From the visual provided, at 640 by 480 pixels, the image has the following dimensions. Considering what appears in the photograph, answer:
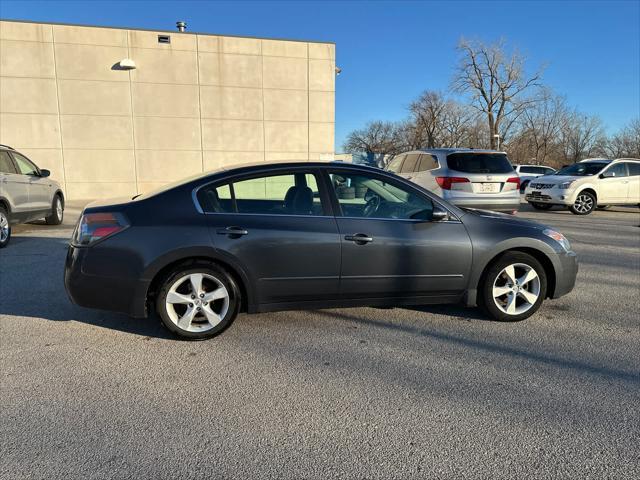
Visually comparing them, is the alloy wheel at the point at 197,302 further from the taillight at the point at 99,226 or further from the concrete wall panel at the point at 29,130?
the concrete wall panel at the point at 29,130

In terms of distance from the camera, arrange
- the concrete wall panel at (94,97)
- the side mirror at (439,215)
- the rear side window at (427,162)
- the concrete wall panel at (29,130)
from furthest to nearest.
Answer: the concrete wall panel at (94,97), the concrete wall panel at (29,130), the rear side window at (427,162), the side mirror at (439,215)

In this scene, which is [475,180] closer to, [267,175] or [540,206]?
[267,175]

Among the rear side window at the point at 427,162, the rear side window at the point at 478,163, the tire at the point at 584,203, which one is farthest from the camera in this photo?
the tire at the point at 584,203

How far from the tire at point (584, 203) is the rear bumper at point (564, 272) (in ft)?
37.0

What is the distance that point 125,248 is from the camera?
362 cm

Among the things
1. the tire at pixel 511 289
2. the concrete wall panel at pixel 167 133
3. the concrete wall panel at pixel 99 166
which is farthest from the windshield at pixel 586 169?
the concrete wall panel at pixel 99 166

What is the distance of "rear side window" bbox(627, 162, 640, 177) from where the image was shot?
14526 mm

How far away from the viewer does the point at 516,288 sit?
14.0ft

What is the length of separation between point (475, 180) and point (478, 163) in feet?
1.33

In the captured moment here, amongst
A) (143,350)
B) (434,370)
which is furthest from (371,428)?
(143,350)

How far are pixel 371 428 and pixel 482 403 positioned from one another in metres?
0.79

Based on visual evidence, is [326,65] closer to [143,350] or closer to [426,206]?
[426,206]

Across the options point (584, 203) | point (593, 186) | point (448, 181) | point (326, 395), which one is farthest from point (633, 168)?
point (326, 395)

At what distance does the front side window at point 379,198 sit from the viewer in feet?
13.5
